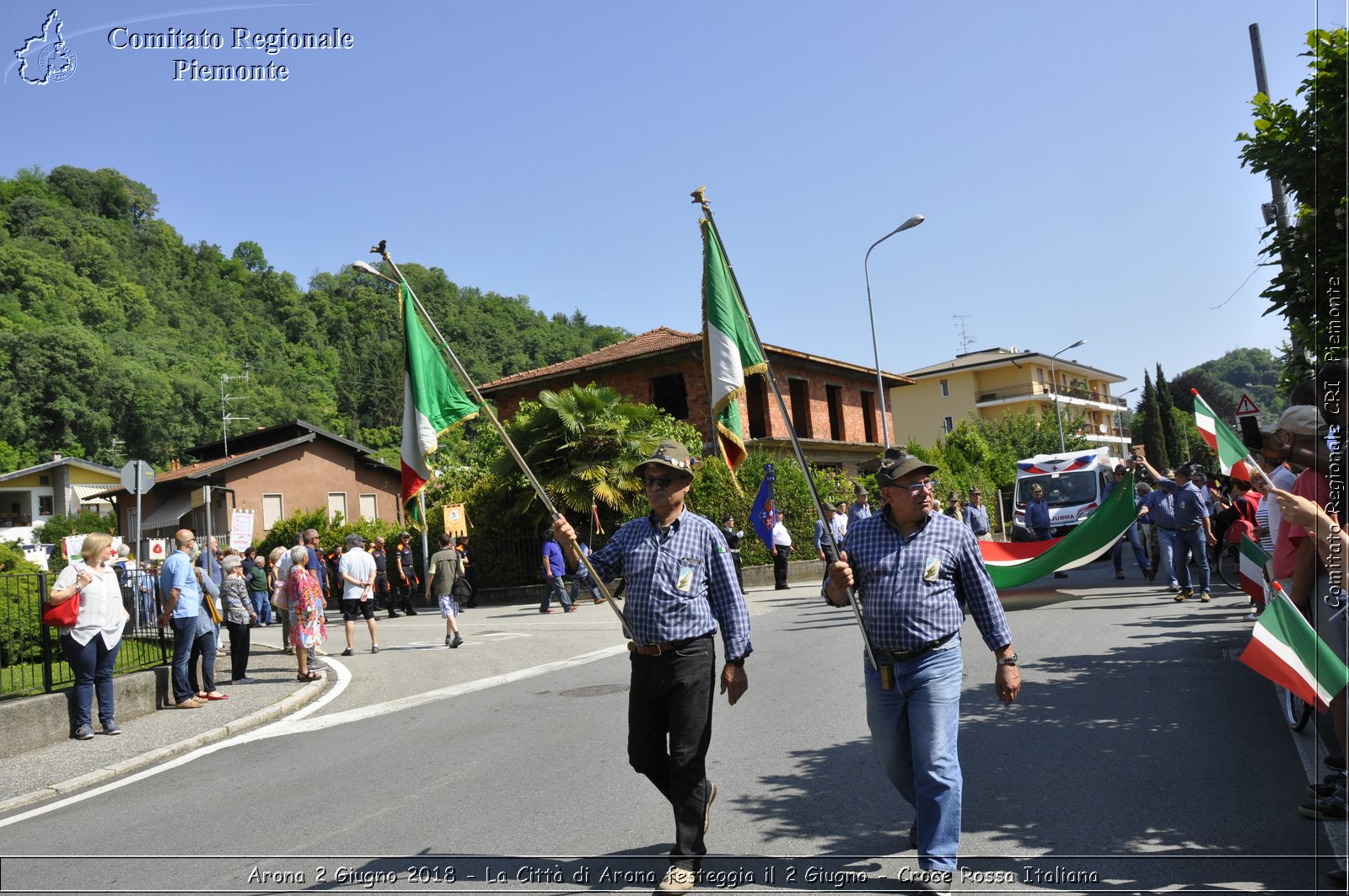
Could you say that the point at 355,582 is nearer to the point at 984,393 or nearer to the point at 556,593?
the point at 556,593

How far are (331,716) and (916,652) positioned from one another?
7.44m

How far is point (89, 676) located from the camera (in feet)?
30.2

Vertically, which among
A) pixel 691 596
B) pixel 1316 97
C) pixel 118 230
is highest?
pixel 118 230

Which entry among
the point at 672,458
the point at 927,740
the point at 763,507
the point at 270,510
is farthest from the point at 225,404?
the point at 927,740

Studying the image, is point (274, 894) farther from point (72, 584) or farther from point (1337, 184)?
point (1337, 184)

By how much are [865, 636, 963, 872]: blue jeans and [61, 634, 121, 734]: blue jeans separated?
767 centimetres

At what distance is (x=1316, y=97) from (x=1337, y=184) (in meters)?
0.60

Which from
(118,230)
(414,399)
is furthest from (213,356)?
(414,399)

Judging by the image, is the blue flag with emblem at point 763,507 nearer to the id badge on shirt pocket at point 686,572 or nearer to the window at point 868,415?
the id badge on shirt pocket at point 686,572

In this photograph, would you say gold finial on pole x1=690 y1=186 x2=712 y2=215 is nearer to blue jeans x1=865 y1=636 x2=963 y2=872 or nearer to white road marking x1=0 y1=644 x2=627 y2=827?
blue jeans x1=865 y1=636 x2=963 y2=872

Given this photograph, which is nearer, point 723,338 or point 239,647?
point 723,338

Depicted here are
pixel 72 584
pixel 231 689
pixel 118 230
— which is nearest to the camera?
pixel 72 584

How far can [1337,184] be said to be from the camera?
641cm

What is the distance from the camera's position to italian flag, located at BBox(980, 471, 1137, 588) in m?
8.47
